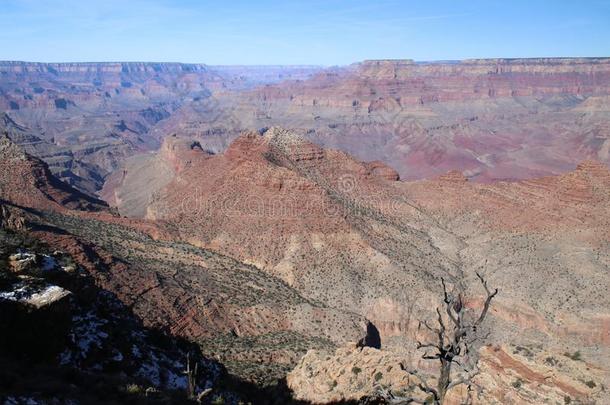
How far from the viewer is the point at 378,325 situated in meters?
46.3

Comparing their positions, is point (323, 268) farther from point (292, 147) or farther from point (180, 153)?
point (180, 153)

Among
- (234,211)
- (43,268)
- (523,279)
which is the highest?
(43,268)

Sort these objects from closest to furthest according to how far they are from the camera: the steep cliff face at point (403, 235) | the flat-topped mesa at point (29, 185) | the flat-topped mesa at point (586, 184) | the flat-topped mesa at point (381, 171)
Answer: the steep cliff face at point (403, 235), the flat-topped mesa at point (586, 184), the flat-topped mesa at point (29, 185), the flat-topped mesa at point (381, 171)

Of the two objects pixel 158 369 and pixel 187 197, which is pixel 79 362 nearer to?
pixel 158 369

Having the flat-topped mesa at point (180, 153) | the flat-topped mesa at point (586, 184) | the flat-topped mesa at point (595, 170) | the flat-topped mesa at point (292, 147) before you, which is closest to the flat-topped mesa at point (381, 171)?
the flat-topped mesa at point (292, 147)

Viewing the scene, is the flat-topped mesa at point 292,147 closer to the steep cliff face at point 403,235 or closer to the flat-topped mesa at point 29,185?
the steep cliff face at point 403,235

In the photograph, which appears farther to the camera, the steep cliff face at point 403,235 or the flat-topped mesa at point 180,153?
the flat-topped mesa at point 180,153

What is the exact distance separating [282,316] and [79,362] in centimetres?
2499

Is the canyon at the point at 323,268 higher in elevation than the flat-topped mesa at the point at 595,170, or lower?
lower

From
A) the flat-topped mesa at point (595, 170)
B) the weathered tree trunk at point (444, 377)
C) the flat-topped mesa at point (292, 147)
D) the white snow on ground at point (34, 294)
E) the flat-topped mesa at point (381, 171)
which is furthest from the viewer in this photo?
the flat-topped mesa at point (381, 171)

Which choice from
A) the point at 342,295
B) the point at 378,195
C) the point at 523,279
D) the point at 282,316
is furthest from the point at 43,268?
the point at 378,195

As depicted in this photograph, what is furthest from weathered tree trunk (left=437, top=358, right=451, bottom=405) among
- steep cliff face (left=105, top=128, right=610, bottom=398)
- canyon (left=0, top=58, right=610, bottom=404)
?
steep cliff face (left=105, top=128, right=610, bottom=398)

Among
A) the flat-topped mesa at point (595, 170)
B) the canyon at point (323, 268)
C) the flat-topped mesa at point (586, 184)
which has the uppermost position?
the flat-topped mesa at point (595, 170)

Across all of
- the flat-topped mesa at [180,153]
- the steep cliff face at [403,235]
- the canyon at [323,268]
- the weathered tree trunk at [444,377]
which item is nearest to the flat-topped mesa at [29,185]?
the canyon at [323,268]
